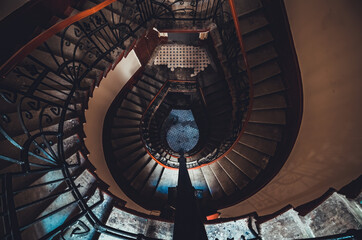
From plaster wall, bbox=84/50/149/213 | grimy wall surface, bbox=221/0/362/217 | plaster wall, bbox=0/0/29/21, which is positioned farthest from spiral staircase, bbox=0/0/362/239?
plaster wall, bbox=0/0/29/21

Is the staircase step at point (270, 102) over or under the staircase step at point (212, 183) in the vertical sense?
over

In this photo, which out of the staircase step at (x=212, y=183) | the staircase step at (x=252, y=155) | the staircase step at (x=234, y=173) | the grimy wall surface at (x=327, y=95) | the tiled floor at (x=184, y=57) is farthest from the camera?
the tiled floor at (x=184, y=57)

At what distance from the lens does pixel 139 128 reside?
6062 millimetres

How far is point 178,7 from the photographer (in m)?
5.07

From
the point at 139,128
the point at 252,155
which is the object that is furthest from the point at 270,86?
the point at 139,128

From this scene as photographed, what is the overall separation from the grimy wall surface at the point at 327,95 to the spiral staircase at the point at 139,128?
50 centimetres

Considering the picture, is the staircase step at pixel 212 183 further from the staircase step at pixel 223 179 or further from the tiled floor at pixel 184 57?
the tiled floor at pixel 184 57

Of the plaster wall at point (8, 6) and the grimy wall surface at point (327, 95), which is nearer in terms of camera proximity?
the plaster wall at point (8, 6)

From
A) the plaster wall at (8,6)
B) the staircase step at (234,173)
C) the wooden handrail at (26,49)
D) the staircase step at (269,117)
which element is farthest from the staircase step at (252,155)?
the plaster wall at (8,6)

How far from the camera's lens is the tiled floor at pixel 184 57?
6.34 metres

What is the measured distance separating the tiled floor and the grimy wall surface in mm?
3203

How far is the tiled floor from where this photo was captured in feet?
20.8

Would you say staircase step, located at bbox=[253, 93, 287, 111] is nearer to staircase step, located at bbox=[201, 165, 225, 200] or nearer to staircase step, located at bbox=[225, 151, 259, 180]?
staircase step, located at bbox=[225, 151, 259, 180]

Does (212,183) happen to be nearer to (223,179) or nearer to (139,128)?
(223,179)
